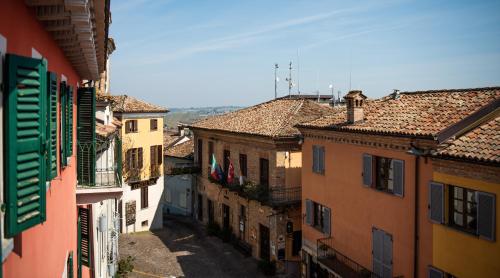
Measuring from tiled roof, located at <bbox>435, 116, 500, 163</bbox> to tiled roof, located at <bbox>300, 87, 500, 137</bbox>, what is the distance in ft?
2.25

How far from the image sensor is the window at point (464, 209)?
11625mm

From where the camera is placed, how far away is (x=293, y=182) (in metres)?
24.9

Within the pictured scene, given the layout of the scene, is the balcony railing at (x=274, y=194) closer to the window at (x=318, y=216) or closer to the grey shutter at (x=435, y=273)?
the window at (x=318, y=216)

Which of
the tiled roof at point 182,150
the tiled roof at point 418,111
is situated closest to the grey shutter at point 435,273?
the tiled roof at point 418,111

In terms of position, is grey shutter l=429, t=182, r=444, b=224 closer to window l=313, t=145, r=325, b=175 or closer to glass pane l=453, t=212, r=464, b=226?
glass pane l=453, t=212, r=464, b=226

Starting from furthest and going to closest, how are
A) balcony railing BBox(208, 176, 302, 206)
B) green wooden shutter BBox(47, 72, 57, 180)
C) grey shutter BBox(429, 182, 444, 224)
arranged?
1. balcony railing BBox(208, 176, 302, 206)
2. grey shutter BBox(429, 182, 444, 224)
3. green wooden shutter BBox(47, 72, 57, 180)

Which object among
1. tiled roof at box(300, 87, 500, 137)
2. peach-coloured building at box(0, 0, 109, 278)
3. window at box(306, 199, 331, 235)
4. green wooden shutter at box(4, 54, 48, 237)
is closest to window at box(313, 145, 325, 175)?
tiled roof at box(300, 87, 500, 137)

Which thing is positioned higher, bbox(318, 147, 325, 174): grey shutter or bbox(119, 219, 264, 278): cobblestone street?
bbox(318, 147, 325, 174): grey shutter

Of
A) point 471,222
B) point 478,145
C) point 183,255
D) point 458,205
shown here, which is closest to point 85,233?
point 458,205

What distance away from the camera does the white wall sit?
1230 inches

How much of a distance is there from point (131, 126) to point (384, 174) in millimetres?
19411

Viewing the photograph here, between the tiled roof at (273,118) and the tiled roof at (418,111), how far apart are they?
5430 millimetres

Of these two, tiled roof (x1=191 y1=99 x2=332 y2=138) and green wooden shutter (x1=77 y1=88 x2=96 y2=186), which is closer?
green wooden shutter (x1=77 y1=88 x2=96 y2=186)

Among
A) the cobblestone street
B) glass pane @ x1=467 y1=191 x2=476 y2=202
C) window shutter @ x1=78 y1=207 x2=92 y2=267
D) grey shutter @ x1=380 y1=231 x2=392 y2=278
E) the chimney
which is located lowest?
the cobblestone street
